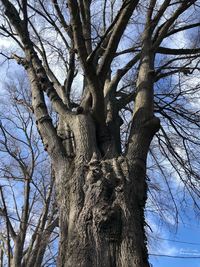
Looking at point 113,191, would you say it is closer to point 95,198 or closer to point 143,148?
point 95,198

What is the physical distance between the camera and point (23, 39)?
4594 mm

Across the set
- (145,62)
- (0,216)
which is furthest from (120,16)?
(0,216)

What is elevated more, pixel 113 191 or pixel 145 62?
pixel 145 62

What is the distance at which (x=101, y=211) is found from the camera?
2.92 metres

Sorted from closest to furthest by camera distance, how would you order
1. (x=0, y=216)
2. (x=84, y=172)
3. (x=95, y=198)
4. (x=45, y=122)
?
1. (x=95, y=198)
2. (x=84, y=172)
3. (x=45, y=122)
4. (x=0, y=216)

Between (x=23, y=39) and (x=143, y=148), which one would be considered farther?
(x=23, y=39)

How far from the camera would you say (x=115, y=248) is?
2787 mm

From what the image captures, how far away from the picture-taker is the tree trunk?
9.02ft

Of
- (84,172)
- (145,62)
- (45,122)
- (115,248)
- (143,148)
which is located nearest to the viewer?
(115,248)

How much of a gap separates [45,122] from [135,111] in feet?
3.20

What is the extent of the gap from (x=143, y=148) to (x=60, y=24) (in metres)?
3.11

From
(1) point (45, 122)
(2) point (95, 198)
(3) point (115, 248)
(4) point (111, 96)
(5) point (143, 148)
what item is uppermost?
(4) point (111, 96)

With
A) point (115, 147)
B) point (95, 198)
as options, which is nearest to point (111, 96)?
point (115, 147)

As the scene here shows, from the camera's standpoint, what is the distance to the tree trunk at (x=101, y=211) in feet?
9.02
